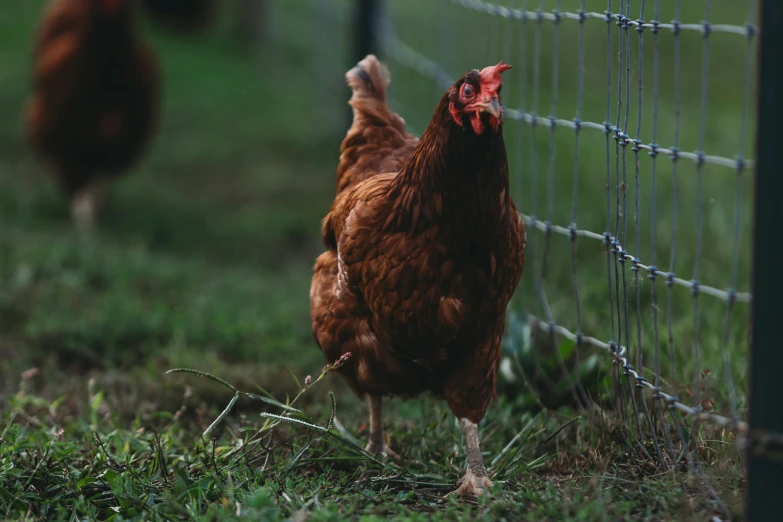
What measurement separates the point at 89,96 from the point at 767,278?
5134 mm

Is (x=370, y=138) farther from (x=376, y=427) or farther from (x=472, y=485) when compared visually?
(x=472, y=485)

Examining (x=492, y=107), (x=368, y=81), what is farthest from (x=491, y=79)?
(x=368, y=81)

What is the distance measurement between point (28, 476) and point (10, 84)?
283 inches

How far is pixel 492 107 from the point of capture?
93.7 inches

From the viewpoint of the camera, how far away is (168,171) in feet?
24.9

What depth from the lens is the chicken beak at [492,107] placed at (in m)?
2.38

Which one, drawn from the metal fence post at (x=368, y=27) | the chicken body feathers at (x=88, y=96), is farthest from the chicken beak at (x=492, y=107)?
the chicken body feathers at (x=88, y=96)

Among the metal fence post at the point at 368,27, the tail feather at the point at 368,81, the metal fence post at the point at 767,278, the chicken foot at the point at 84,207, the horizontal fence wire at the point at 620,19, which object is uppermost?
the metal fence post at the point at 368,27

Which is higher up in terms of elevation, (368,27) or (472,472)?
(368,27)

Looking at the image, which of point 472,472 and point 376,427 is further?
point 376,427

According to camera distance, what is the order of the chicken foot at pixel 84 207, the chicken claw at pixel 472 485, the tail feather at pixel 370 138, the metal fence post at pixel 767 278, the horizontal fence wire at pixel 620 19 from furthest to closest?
the chicken foot at pixel 84 207
the tail feather at pixel 370 138
the chicken claw at pixel 472 485
the horizontal fence wire at pixel 620 19
the metal fence post at pixel 767 278

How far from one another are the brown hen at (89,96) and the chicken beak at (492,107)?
170 inches

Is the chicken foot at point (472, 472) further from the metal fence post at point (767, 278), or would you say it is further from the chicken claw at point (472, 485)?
the metal fence post at point (767, 278)

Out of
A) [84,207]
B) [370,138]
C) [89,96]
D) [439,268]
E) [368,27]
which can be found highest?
[368,27]
